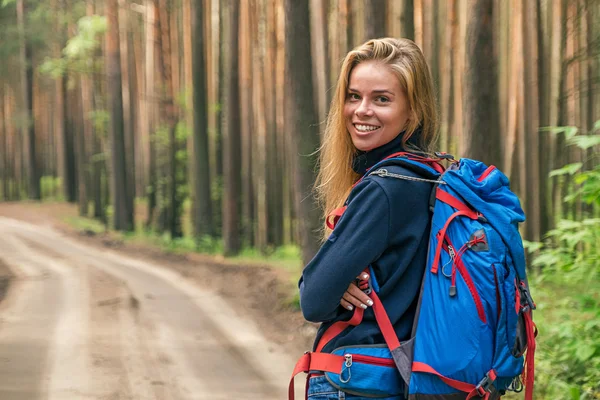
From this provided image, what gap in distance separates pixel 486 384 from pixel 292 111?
7868mm

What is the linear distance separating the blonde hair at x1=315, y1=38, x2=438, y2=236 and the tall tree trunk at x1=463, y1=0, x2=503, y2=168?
525 centimetres

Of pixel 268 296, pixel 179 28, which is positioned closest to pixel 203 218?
pixel 268 296

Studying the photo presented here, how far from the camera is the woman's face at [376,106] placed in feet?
6.88

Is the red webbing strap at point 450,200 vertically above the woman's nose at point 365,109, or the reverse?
the woman's nose at point 365,109

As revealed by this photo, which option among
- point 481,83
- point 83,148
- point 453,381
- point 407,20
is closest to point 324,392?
point 453,381

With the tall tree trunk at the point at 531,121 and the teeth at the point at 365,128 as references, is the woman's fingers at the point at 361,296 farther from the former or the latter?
the tall tree trunk at the point at 531,121

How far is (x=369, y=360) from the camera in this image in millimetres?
1938

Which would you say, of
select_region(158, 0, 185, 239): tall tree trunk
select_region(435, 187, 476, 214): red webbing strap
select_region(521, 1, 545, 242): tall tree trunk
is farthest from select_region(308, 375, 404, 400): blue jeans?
select_region(158, 0, 185, 239): tall tree trunk

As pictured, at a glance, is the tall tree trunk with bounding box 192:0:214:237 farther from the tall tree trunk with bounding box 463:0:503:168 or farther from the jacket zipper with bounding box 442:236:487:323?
the jacket zipper with bounding box 442:236:487:323

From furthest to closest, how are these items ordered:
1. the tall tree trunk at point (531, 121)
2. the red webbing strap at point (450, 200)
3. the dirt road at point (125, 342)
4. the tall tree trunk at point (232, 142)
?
1. the tall tree trunk at point (232, 142)
2. the tall tree trunk at point (531, 121)
3. the dirt road at point (125, 342)
4. the red webbing strap at point (450, 200)

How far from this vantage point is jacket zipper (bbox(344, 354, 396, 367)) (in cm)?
193

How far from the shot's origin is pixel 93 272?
1173 centimetres

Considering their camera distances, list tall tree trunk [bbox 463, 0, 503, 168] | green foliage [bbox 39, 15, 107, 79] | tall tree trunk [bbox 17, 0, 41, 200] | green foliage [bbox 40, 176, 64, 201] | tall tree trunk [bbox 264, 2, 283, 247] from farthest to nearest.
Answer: green foliage [bbox 40, 176, 64, 201] → tall tree trunk [bbox 17, 0, 41, 200] → green foliage [bbox 39, 15, 107, 79] → tall tree trunk [bbox 264, 2, 283, 247] → tall tree trunk [bbox 463, 0, 503, 168]

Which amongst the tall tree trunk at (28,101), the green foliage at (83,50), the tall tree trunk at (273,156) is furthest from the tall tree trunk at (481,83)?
the tall tree trunk at (28,101)
